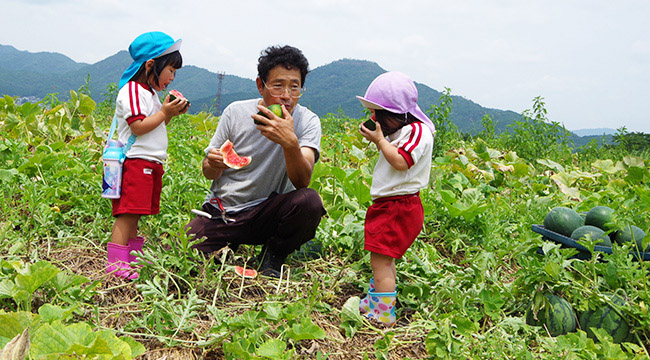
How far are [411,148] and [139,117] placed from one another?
1.51 m

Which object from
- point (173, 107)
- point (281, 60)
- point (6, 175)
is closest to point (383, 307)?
point (281, 60)

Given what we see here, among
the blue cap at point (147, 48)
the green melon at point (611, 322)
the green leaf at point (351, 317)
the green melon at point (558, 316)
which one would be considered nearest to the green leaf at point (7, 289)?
the blue cap at point (147, 48)

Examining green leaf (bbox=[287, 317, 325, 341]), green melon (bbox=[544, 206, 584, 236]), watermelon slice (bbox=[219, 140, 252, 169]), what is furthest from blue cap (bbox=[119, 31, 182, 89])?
green melon (bbox=[544, 206, 584, 236])

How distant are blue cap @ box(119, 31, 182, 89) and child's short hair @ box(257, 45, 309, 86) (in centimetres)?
55

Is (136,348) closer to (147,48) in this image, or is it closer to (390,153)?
(390,153)

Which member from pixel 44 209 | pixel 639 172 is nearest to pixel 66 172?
pixel 44 209

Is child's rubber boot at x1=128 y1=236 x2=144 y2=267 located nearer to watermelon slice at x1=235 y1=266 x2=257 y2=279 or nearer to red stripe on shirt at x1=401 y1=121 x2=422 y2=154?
watermelon slice at x1=235 y1=266 x2=257 y2=279

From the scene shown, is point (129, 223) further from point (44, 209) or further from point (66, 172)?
point (66, 172)

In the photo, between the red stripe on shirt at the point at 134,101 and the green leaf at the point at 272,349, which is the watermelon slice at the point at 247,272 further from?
the red stripe on shirt at the point at 134,101

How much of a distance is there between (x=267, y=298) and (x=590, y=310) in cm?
170

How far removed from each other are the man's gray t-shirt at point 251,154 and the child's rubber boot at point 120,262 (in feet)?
1.96

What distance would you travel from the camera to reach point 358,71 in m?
121

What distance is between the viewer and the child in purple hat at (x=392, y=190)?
247cm

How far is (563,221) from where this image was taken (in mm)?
3074
